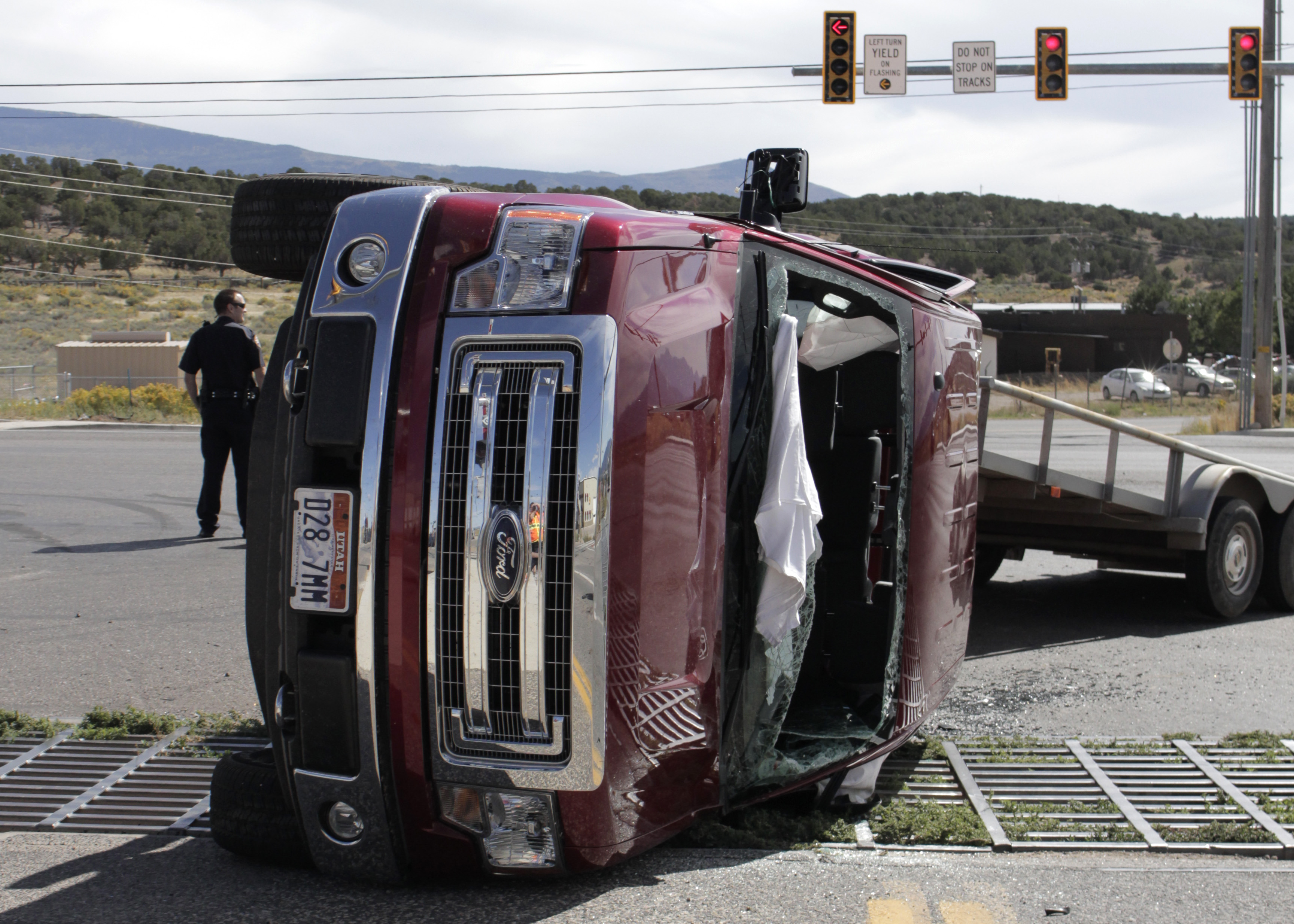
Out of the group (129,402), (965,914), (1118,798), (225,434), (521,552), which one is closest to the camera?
(521,552)

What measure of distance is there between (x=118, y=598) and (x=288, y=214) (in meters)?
4.18

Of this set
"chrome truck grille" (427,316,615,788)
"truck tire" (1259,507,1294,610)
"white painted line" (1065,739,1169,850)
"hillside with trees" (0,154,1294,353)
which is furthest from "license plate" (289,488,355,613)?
"hillside with trees" (0,154,1294,353)

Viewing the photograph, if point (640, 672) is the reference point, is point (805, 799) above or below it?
below

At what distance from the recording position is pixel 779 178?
452 centimetres

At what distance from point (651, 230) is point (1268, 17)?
26.7m

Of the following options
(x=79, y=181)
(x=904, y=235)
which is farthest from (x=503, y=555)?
(x=904, y=235)

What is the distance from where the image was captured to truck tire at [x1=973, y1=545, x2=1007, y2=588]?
8234 millimetres

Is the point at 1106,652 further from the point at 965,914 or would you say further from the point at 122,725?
the point at 122,725

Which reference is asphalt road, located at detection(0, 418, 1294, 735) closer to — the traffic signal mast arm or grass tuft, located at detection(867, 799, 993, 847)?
grass tuft, located at detection(867, 799, 993, 847)

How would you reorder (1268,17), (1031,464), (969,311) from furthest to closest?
(1268,17) → (1031,464) → (969,311)

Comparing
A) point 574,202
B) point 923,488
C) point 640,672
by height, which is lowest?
Answer: point 640,672

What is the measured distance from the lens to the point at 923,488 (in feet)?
13.4

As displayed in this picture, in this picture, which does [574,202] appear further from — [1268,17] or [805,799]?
[1268,17]

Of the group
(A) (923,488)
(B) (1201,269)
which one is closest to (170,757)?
(A) (923,488)
